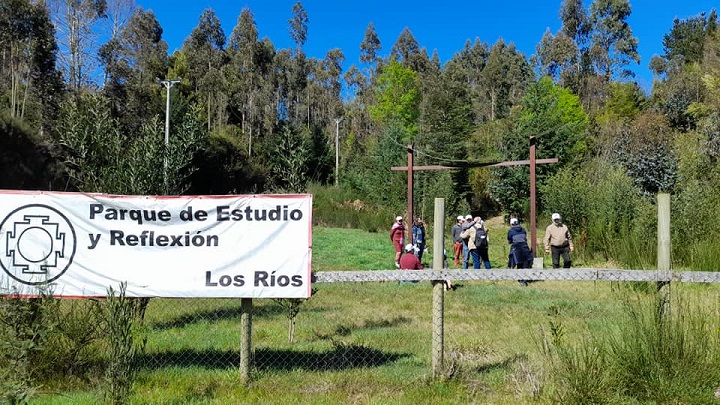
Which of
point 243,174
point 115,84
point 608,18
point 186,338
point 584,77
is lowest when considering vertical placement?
point 186,338

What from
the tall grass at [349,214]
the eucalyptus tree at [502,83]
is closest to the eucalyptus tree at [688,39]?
the eucalyptus tree at [502,83]

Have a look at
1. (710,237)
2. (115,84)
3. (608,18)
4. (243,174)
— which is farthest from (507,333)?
(608,18)

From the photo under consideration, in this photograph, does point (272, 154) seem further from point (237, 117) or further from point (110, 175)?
point (110, 175)

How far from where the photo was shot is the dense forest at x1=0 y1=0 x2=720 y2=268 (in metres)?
15.0

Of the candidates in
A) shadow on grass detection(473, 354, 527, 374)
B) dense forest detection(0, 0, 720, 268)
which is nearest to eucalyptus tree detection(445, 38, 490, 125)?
dense forest detection(0, 0, 720, 268)

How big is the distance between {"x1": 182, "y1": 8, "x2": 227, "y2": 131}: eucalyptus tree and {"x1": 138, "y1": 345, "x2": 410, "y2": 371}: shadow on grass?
56.1 m

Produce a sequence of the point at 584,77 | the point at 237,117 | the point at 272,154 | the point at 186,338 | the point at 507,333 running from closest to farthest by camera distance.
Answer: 1. the point at 186,338
2. the point at 507,333
3. the point at 272,154
4. the point at 584,77
5. the point at 237,117

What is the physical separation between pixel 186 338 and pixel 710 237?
41.8ft

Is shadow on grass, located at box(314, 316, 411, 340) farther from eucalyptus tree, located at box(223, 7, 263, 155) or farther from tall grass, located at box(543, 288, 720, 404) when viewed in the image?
eucalyptus tree, located at box(223, 7, 263, 155)

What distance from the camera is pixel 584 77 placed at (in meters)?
66.2

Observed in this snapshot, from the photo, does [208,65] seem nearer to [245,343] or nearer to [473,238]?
[473,238]

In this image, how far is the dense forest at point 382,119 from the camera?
15.0 meters

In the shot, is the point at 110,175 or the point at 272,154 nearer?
the point at 110,175

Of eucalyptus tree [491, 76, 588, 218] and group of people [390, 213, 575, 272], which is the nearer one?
group of people [390, 213, 575, 272]
